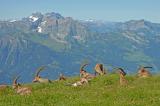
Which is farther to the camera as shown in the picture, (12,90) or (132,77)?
(132,77)

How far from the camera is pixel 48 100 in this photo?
2203cm

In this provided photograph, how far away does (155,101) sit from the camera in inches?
838

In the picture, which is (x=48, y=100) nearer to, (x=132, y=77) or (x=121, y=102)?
(x=121, y=102)

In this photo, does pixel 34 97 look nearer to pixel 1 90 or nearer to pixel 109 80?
pixel 1 90

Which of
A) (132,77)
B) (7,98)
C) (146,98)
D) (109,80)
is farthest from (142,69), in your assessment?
(7,98)

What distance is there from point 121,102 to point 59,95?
159 inches

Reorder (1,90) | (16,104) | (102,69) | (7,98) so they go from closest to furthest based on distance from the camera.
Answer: (16,104), (7,98), (1,90), (102,69)

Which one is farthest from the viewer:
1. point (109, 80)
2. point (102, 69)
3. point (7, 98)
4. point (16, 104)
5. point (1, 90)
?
point (102, 69)

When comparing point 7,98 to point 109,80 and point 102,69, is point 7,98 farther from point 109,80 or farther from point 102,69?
point 102,69

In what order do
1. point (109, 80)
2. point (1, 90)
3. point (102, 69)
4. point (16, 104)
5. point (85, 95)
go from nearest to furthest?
point (16, 104), point (85, 95), point (1, 90), point (109, 80), point (102, 69)

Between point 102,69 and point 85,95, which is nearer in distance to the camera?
point 85,95

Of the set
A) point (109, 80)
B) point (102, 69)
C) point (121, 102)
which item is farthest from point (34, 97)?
point (102, 69)

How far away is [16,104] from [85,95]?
4.73 metres

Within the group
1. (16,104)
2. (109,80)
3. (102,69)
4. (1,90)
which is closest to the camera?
(16,104)
